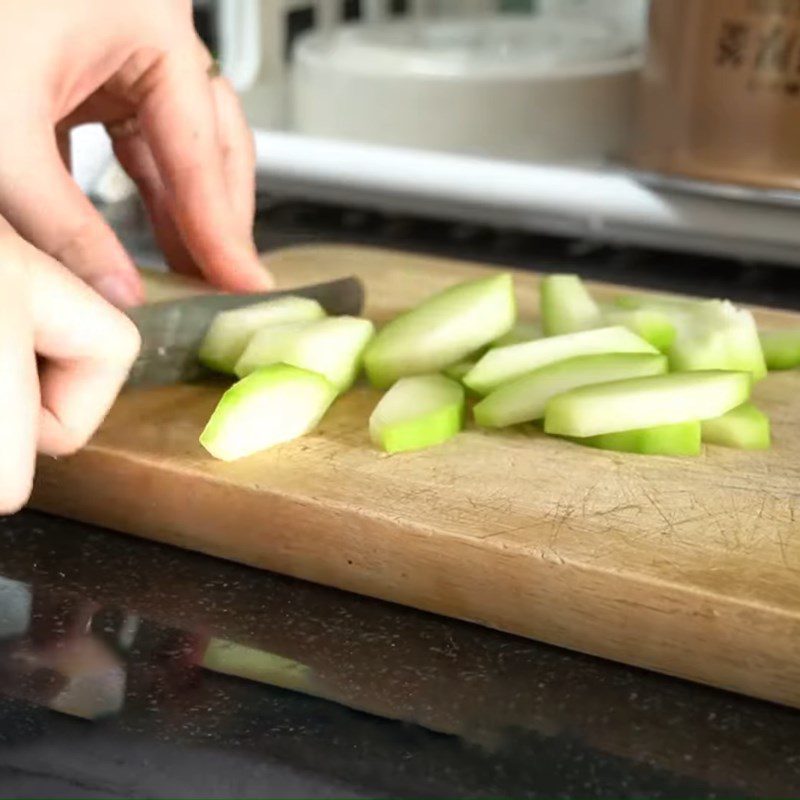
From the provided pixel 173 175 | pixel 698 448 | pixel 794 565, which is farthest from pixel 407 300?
pixel 794 565

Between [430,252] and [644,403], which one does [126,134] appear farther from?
[644,403]

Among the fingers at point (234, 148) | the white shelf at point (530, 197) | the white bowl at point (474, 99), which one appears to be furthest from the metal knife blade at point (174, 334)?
the white bowl at point (474, 99)

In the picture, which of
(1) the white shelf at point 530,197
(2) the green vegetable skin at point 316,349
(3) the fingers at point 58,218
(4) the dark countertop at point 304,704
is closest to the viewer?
(4) the dark countertop at point 304,704

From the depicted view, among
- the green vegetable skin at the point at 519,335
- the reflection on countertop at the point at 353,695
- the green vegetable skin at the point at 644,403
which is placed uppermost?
the green vegetable skin at the point at 644,403

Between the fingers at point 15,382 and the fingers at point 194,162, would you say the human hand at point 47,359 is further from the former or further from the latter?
the fingers at point 194,162

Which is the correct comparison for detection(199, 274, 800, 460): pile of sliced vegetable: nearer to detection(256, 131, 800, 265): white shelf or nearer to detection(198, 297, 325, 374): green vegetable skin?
detection(198, 297, 325, 374): green vegetable skin

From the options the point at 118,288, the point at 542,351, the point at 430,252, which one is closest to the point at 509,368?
the point at 542,351
